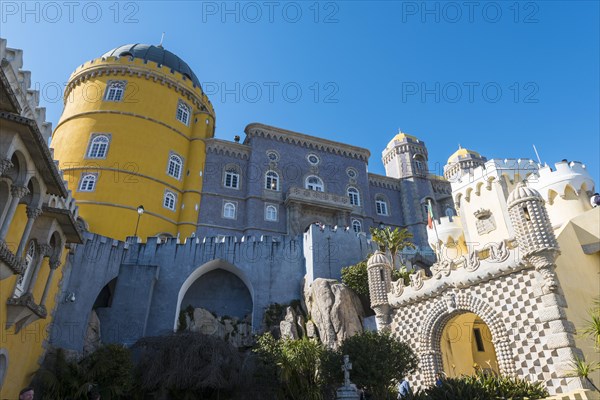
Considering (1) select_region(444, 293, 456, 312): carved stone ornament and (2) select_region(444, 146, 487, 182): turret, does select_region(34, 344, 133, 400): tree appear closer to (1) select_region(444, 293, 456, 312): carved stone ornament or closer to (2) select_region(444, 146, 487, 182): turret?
(1) select_region(444, 293, 456, 312): carved stone ornament

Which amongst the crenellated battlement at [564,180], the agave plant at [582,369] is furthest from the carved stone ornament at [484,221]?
the agave plant at [582,369]

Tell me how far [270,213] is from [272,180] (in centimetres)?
321

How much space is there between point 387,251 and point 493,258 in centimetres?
971

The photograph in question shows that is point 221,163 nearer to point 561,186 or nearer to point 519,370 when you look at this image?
point 561,186

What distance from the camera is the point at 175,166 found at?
32.8 metres

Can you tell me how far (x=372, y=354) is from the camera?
14.3 metres

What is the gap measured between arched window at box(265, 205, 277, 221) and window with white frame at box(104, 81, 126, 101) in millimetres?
13972

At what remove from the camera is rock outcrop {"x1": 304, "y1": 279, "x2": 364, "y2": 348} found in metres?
18.8

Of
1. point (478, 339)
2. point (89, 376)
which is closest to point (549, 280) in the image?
point (478, 339)

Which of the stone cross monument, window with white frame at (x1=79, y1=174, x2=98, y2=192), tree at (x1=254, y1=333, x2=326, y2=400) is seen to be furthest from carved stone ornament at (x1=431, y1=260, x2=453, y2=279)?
window with white frame at (x1=79, y1=174, x2=98, y2=192)

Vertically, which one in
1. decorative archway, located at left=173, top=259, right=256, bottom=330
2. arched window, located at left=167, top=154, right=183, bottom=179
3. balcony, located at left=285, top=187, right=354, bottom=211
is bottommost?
decorative archway, located at left=173, top=259, right=256, bottom=330

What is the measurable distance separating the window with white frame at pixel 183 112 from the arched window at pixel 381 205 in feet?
59.9

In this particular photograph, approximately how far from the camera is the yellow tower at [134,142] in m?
28.7

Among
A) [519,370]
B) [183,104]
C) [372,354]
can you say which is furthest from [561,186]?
[183,104]
